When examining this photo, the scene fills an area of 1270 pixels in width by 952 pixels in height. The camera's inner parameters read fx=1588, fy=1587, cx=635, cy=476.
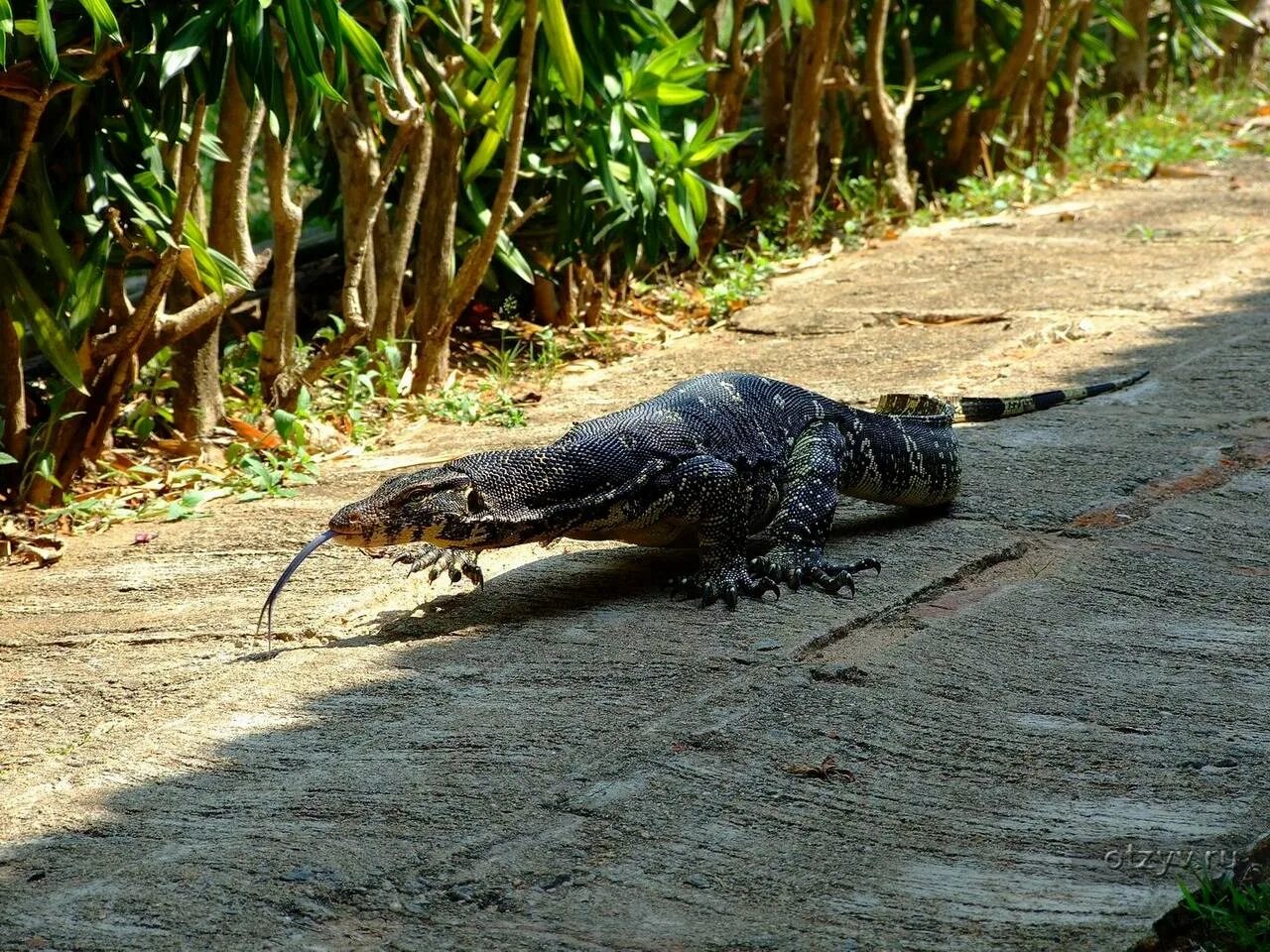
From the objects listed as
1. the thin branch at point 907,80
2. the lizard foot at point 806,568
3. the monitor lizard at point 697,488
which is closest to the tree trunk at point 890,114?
the thin branch at point 907,80

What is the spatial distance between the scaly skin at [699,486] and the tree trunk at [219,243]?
2.57 m

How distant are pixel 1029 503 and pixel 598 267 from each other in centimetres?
473

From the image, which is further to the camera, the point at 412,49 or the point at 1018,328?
the point at 1018,328

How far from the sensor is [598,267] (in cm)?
988

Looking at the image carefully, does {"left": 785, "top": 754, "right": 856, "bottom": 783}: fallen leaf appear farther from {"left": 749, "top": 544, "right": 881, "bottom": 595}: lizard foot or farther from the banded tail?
the banded tail

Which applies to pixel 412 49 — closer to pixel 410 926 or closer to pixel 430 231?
pixel 430 231

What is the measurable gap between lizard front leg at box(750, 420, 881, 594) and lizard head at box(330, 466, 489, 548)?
3.02 ft

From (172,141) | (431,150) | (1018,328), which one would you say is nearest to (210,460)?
(172,141)

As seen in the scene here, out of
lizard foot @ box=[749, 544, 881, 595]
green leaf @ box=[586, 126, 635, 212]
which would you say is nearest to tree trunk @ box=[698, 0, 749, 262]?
green leaf @ box=[586, 126, 635, 212]

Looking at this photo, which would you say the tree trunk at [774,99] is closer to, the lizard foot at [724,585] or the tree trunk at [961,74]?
the tree trunk at [961,74]

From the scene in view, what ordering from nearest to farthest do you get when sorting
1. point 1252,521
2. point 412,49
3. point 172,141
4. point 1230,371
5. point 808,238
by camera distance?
point 1252,521 → point 172,141 → point 1230,371 → point 412,49 → point 808,238

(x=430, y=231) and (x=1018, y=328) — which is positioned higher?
(x=430, y=231)

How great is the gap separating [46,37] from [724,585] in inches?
113

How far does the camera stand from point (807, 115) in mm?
10781
